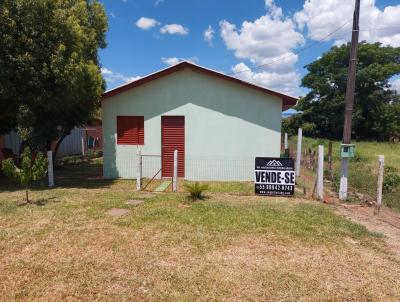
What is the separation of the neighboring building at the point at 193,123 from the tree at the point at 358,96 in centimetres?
2634

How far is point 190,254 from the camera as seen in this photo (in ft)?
16.1

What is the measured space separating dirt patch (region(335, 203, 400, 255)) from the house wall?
4.14 meters

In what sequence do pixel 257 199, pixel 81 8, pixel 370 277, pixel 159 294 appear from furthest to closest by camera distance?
pixel 81 8, pixel 257 199, pixel 370 277, pixel 159 294

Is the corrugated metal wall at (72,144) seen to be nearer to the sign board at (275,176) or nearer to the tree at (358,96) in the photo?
the sign board at (275,176)

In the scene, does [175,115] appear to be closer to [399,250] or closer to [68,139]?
[399,250]

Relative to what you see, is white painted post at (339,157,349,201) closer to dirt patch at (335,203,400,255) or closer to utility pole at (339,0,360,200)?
utility pole at (339,0,360,200)

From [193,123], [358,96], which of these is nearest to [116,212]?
[193,123]

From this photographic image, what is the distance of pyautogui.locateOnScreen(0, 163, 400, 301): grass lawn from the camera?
386 cm

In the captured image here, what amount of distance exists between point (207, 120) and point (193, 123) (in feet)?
1.82

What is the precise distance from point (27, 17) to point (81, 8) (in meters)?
2.46

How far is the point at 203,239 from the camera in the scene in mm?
5516

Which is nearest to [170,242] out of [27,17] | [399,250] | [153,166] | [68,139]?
[399,250]

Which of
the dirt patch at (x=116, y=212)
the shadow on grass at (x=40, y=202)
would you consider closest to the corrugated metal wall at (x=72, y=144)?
the shadow on grass at (x=40, y=202)

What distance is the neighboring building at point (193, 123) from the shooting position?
11562 mm
